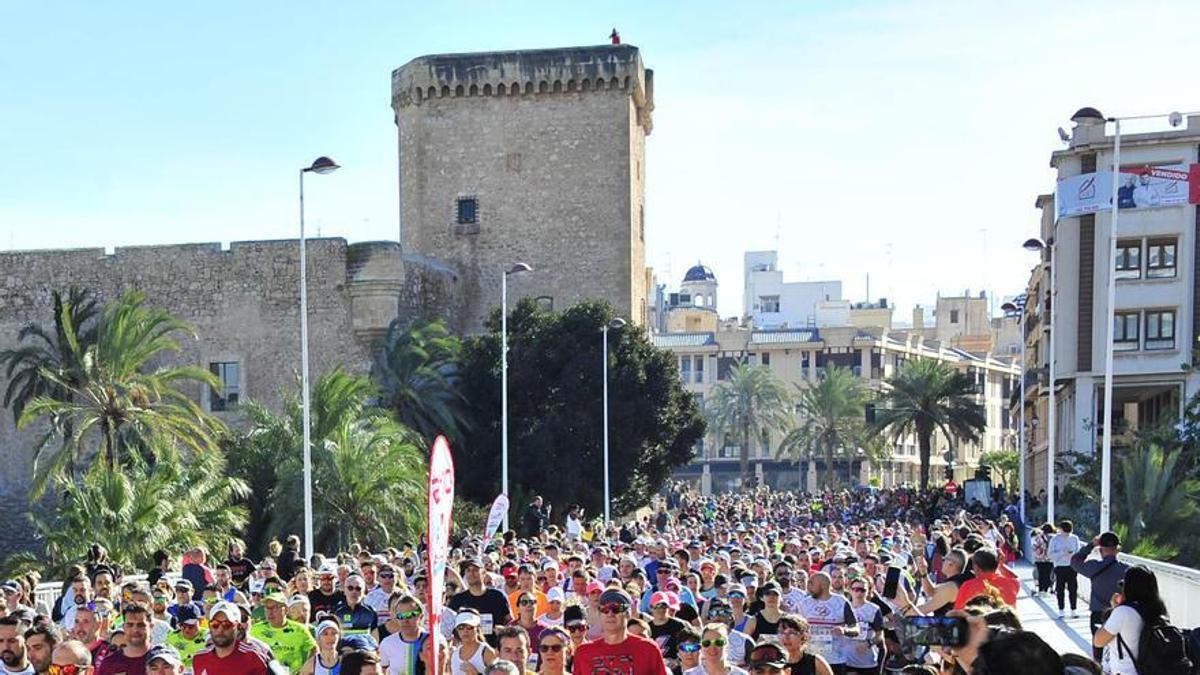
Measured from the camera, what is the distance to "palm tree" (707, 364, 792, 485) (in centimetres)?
7612

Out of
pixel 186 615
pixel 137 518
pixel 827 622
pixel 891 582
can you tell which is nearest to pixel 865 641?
pixel 827 622

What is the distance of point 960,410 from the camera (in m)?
58.1

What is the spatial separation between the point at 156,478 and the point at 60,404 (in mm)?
4249

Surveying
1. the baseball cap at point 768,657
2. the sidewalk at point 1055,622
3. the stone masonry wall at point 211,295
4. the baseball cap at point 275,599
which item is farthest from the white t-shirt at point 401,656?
the stone masonry wall at point 211,295

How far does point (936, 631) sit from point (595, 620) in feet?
16.8

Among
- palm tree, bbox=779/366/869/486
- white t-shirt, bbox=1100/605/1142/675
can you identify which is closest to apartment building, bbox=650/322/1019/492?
palm tree, bbox=779/366/869/486

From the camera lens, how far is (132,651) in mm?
7828

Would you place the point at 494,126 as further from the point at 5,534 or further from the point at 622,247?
the point at 5,534

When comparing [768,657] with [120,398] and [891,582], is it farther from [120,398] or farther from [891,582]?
[120,398]

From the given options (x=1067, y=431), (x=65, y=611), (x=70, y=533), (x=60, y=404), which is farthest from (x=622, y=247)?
(x=65, y=611)

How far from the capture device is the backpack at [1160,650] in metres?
7.49

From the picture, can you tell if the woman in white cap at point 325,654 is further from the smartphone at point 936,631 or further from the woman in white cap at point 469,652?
the smartphone at point 936,631

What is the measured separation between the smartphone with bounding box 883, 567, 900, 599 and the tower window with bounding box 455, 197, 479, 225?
3510 cm

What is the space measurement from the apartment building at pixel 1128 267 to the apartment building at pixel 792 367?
140 ft
